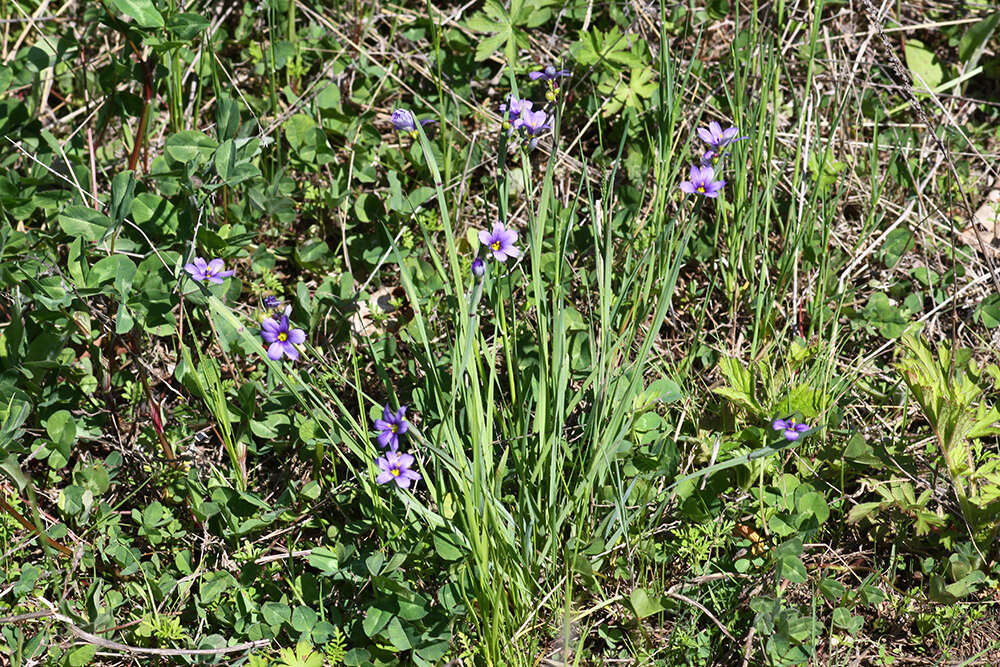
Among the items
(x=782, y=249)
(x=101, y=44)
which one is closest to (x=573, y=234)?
(x=782, y=249)

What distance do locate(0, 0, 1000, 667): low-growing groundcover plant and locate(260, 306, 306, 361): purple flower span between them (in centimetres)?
4

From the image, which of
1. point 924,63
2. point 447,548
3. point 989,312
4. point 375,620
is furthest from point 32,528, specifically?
point 924,63

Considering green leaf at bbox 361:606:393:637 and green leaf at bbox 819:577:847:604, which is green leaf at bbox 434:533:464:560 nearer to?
green leaf at bbox 361:606:393:637

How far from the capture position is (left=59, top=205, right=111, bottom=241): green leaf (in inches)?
95.3

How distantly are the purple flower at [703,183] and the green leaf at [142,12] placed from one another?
1399 millimetres

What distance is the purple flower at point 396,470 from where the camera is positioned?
2.04 metres

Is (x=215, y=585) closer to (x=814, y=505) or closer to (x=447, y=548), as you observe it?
(x=447, y=548)

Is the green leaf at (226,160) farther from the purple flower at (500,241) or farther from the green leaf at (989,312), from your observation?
the green leaf at (989,312)

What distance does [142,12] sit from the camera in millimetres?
2357

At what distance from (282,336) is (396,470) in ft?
1.38

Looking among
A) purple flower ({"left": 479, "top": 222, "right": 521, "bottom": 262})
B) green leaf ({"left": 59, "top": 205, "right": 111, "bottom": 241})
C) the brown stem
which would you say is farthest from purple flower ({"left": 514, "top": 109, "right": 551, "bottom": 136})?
the brown stem

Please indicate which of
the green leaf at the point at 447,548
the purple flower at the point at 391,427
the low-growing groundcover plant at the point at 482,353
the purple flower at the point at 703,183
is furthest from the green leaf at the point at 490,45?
the green leaf at the point at 447,548

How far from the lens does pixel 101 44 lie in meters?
3.06

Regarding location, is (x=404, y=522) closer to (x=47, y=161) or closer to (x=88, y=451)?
(x=88, y=451)
